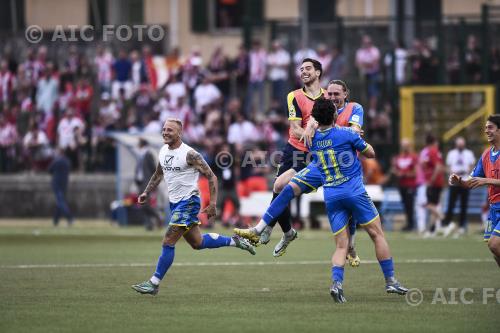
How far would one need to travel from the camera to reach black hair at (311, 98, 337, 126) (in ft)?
44.3

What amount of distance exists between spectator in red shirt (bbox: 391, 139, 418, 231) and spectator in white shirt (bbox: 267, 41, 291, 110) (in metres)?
4.84

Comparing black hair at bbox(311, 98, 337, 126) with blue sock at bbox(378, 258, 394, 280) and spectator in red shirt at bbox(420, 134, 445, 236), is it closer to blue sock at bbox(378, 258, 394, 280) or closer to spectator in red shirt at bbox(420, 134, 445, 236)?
blue sock at bbox(378, 258, 394, 280)

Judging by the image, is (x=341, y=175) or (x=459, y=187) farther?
(x=459, y=187)

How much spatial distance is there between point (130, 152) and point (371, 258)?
1339cm

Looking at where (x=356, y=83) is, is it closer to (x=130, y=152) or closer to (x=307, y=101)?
(x=130, y=152)

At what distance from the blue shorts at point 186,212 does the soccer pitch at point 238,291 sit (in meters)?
0.87

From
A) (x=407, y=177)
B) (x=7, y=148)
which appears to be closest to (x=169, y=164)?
(x=407, y=177)

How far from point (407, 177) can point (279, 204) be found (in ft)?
50.1

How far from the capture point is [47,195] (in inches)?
1382

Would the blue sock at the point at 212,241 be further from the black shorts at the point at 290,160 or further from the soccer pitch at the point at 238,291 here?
the black shorts at the point at 290,160

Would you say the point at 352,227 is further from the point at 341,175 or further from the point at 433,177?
the point at 433,177

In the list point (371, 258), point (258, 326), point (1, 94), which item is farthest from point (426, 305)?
point (1, 94)

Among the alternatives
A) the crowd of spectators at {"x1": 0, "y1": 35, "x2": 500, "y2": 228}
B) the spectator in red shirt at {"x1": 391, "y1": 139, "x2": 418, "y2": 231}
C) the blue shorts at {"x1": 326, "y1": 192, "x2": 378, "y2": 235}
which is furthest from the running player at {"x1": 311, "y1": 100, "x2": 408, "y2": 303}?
the crowd of spectators at {"x1": 0, "y1": 35, "x2": 500, "y2": 228}

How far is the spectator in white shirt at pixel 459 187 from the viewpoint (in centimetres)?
2828
